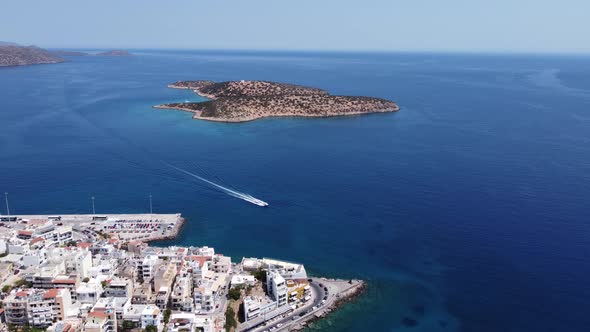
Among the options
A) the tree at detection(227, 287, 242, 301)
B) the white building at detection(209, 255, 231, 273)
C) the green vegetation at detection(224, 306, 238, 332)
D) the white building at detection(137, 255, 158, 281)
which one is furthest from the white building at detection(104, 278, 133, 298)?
the green vegetation at detection(224, 306, 238, 332)

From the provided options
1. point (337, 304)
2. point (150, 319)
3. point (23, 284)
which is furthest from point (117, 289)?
point (337, 304)

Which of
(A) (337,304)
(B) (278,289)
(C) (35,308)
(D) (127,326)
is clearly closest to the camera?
(C) (35,308)

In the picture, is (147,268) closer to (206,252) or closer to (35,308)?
(206,252)

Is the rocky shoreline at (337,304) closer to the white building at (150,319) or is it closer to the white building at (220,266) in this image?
the white building at (220,266)

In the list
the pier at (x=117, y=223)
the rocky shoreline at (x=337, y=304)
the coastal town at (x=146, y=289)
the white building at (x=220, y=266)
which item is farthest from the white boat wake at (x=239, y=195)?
the rocky shoreline at (x=337, y=304)

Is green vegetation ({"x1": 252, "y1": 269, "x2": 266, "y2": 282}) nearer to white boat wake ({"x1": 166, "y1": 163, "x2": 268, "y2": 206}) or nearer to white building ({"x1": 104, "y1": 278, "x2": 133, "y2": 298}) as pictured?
white building ({"x1": 104, "y1": 278, "x2": 133, "y2": 298})

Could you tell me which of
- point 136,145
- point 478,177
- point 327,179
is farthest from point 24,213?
point 478,177
